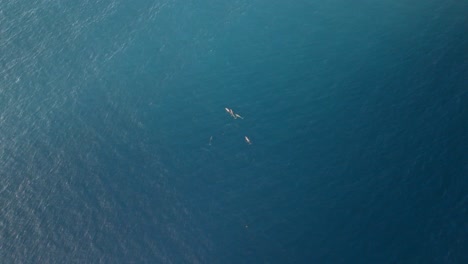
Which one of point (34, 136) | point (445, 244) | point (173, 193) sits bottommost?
point (445, 244)

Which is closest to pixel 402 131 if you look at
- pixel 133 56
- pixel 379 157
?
pixel 379 157

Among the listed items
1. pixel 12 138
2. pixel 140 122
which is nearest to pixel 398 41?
pixel 140 122

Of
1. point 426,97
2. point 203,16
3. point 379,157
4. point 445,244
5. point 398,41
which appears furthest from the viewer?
point 203,16

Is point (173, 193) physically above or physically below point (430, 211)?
above

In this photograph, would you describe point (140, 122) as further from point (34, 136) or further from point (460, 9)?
point (460, 9)

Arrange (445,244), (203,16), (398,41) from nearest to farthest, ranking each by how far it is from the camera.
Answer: (445,244)
(398,41)
(203,16)

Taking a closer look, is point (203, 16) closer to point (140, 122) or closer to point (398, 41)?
point (140, 122)

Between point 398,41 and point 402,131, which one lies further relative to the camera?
point 398,41

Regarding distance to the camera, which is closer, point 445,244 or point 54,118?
point 445,244

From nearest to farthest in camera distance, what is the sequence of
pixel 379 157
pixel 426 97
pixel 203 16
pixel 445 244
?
pixel 445 244 < pixel 379 157 < pixel 426 97 < pixel 203 16
